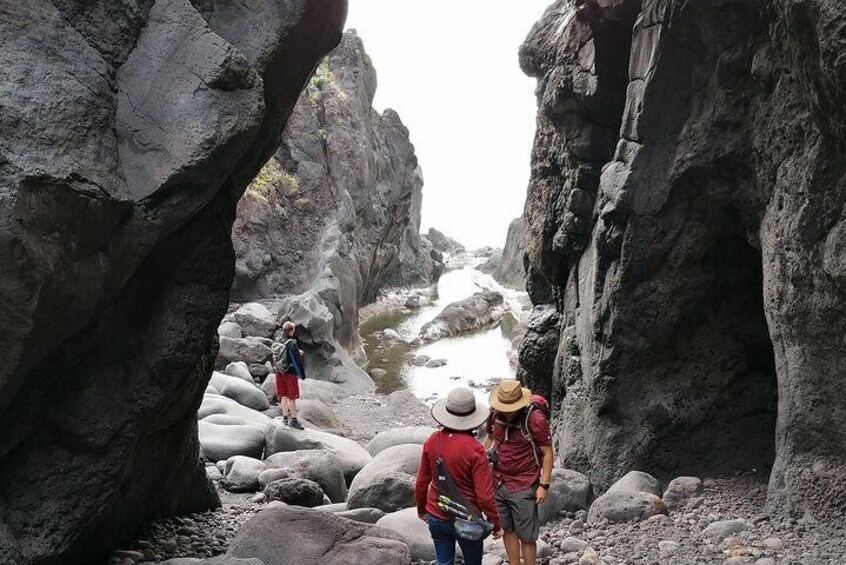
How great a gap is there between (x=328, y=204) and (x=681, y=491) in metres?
29.1

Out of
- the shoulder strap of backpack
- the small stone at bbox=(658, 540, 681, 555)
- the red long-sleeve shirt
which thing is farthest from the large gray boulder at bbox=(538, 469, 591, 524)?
the red long-sleeve shirt

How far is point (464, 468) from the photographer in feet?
19.9

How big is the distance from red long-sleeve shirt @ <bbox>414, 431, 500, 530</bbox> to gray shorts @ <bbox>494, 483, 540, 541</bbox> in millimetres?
779

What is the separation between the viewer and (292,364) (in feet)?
47.0

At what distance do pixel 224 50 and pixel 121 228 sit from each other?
6.48ft

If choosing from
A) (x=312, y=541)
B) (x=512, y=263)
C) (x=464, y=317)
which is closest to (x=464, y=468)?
(x=312, y=541)

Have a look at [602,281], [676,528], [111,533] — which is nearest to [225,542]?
[111,533]

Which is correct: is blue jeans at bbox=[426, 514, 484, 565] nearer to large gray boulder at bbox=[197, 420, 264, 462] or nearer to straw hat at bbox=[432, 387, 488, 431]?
straw hat at bbox=[432, 387, 488, 431]

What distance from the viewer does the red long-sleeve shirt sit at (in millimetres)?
5977

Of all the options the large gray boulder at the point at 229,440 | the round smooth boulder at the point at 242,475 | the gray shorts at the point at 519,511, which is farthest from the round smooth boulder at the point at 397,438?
A: the gray shorts at the point at 519,511

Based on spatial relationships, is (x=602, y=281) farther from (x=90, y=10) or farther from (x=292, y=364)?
(x=90, y=10)

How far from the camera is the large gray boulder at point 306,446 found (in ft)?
43.3

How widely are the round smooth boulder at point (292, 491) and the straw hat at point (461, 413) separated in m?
4.91

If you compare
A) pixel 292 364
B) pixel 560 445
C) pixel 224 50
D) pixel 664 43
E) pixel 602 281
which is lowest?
pixel 560 445
